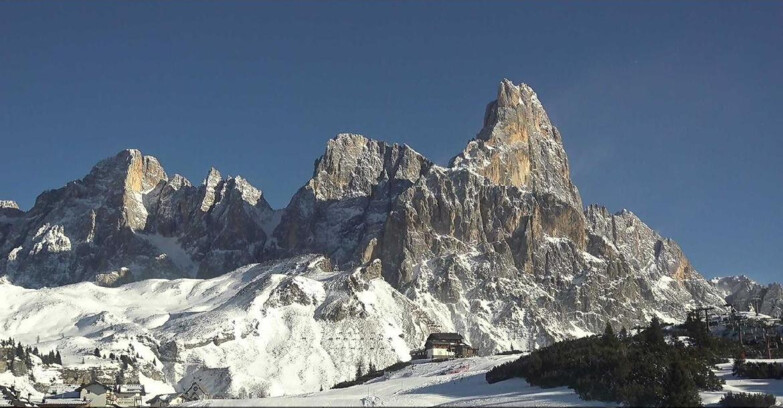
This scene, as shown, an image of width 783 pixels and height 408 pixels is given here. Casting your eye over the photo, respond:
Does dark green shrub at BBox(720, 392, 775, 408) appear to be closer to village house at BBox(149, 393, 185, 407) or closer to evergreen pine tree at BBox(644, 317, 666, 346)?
evergreen pine tree at BBox(644, 317, 666, 346)

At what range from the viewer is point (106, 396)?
383 feet

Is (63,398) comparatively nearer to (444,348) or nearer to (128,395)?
(128,395)

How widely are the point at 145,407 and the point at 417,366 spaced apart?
4057 centimetres

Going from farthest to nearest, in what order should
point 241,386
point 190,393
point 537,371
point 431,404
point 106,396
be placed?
point 241,386 → point 190,393 → point 106,396 → point 537,371 → point 431,404

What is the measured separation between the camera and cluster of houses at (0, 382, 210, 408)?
353 ft

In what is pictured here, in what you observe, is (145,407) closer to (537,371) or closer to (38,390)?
(38,390)

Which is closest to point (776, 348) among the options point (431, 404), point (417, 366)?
point (417, 366)

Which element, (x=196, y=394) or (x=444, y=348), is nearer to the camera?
(x=196, y=394)

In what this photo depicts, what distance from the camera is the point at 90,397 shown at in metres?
114

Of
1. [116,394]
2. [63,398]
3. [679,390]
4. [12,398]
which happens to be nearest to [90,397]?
[63,398]

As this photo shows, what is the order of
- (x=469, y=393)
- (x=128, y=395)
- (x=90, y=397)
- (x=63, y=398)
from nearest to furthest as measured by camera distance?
1. (x=469, y=393)
2. (x=90, y=397)
3. (x=63, y=398)
4. (x=128, y=395)

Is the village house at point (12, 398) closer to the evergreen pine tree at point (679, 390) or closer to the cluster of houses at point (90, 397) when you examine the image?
the cluster of houses at point (90, 397)

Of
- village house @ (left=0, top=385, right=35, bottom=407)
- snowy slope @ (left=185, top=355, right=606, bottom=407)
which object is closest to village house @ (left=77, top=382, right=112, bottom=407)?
village house @ (left=0, top=385, right=35, bottom=407)

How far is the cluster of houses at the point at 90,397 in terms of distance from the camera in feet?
353
